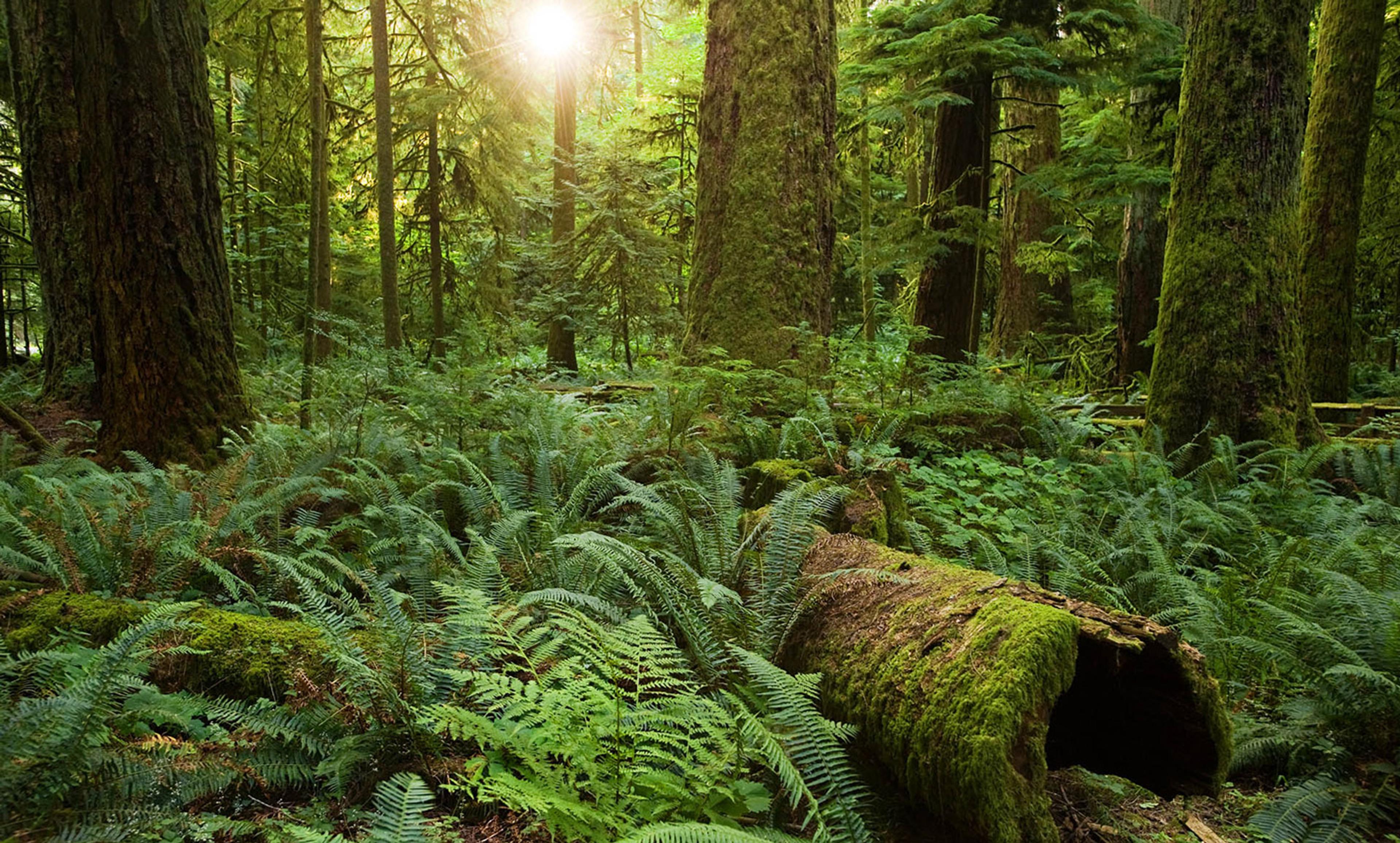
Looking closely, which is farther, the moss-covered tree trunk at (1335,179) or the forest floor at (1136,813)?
the moss-covered tree trunk at (1335,179)

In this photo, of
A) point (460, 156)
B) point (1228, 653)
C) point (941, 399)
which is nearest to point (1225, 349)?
point (941, 399)

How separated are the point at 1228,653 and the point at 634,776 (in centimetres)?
276

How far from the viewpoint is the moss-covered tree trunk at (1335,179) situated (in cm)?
870

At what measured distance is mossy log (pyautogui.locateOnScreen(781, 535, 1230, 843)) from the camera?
5.55 feet

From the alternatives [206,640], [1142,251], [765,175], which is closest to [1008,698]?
[206,640]

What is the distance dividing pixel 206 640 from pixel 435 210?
10850 mm

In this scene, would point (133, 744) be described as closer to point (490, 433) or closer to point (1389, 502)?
point (490, 433)

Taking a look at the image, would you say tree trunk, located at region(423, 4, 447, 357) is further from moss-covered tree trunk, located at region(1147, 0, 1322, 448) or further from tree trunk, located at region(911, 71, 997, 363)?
moss-covered tree trunk, located at region(1147, 0, 1322, 448)

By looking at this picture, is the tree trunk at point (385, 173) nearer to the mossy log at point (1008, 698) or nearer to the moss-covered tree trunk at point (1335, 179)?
the mossy log at point (1008, 698)

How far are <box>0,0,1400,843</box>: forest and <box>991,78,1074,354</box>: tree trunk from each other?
0.60 feet

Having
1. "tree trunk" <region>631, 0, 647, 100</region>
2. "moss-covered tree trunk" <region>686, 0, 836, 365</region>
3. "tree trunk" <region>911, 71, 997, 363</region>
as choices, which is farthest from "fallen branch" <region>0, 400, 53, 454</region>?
"tree trunk" <region>631, 0, 647, 100</region>

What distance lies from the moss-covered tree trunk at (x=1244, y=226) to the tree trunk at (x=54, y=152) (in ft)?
26.7

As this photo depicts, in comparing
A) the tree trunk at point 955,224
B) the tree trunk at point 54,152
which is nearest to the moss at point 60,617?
the tree trunk at point 54,152

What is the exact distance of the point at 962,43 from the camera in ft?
23.9
